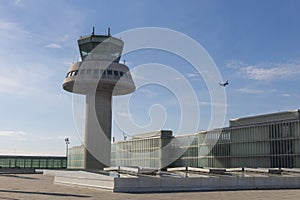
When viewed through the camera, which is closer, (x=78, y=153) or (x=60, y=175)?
(x=60, y=175)

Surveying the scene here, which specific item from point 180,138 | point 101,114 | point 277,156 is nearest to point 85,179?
point 101,114

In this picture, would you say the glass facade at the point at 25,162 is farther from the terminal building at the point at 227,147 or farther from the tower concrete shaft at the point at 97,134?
the tower concrete shaft at the point at 97,134

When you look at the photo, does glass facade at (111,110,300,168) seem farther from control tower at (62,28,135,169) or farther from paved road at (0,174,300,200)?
paved road at (0,174,300,200)

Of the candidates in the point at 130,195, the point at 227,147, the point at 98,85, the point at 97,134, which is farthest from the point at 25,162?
the point at 130,195

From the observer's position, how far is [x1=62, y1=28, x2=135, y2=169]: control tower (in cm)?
6769

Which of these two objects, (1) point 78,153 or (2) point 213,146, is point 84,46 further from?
(1) point 78,153

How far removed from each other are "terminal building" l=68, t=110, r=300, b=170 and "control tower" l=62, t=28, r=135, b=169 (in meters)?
27.5

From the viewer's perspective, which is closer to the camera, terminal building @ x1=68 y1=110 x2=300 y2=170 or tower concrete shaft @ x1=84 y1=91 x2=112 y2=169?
tower concrete shaft @ x1=84 y1=91 x2=112 y2=169

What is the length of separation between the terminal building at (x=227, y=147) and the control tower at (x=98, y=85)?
27.5m

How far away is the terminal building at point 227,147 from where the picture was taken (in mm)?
72125

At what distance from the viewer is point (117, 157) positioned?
411ft

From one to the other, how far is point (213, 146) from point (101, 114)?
3331cm

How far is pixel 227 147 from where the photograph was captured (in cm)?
8612

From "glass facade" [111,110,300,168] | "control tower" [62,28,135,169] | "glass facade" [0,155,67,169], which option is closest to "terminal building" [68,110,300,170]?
"glass facade" [111,110,300,168]
